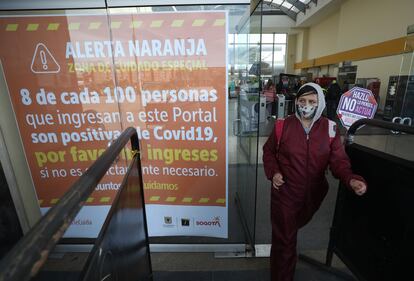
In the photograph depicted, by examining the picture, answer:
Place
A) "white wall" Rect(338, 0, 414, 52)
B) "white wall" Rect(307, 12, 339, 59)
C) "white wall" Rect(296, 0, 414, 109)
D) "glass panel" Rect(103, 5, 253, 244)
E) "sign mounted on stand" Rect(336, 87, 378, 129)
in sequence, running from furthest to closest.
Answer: "white wall" Rect(307, 12, 339, 59), "white wall" Rect(296, 0, 414, 109), "white wall" Rect(338, 0, 414, 52), "sign mounted on stand" Rect(336, 87, 378, 129), "glass panel" Rect(103, 5, 253, 244)

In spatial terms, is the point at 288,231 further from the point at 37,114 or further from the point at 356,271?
the point at 37,114

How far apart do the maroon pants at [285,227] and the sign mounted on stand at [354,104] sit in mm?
1146

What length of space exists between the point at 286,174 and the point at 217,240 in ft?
3.63

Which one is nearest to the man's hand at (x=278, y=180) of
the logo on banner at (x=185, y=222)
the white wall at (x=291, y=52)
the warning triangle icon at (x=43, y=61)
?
the logo on banner at (x=185, y=222)

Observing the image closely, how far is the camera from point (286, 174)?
1.65 metres

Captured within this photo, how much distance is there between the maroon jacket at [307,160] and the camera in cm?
158

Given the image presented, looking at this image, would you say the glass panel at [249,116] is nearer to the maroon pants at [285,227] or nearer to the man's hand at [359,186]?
the maroon pants at [285,227]

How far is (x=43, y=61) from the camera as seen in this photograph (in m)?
1.93

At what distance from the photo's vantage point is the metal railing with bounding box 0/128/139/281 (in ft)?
1.36

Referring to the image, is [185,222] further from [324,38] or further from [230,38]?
[324,38]

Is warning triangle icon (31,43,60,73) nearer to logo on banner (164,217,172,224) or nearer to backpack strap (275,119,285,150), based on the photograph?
logo on banner (164,217,172,224)

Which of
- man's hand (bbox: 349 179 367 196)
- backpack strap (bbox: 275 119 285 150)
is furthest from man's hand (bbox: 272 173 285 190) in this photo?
man's hand (bbox: 349 179 367 196)

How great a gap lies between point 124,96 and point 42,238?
1.66 meters

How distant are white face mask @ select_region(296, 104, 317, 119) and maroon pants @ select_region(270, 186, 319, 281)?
53cm
